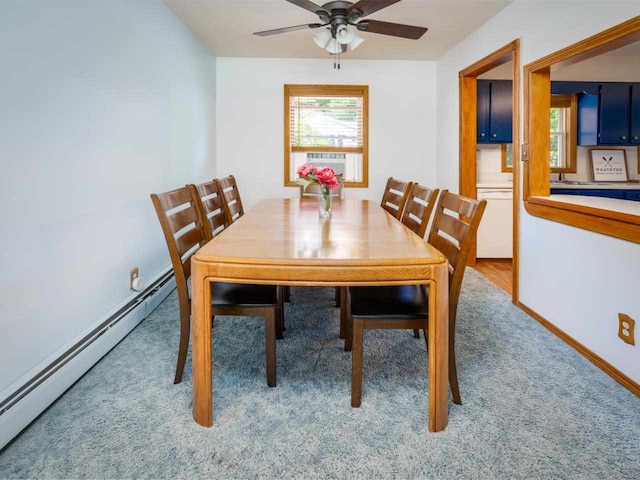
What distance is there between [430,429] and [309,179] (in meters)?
1.49

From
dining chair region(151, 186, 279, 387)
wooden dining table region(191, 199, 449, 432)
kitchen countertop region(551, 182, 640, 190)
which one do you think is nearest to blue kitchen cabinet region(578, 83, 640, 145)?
kitchen countertop region(551, 182, 640, 190)

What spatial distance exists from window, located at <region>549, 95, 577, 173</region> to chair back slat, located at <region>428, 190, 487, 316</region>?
3707 mm

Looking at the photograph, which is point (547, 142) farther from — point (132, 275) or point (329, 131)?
point (132, 275)

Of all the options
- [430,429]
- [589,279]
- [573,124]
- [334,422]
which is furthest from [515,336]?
[573,124]

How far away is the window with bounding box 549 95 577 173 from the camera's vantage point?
4.98 meters

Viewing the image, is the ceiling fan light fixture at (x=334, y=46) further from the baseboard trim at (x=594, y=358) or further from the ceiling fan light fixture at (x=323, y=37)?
the baseboard trim at (x=594, y=358)

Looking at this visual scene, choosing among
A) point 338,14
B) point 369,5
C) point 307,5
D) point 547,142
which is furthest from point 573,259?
point 307,5

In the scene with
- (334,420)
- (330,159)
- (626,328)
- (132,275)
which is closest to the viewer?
(334,420)

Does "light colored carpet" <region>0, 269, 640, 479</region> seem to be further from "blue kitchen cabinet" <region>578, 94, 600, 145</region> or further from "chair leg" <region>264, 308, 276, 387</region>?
"blue kitchen cabinet" <region>578, 94, 600, 145</region>

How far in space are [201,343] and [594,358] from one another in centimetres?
201

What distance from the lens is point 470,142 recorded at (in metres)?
4.37

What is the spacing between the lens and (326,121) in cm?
517

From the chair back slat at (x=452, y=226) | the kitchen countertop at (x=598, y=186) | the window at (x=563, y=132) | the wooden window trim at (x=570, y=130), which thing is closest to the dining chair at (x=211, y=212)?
the chair back slat at (x=452, y=226)

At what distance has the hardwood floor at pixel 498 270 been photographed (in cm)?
390
